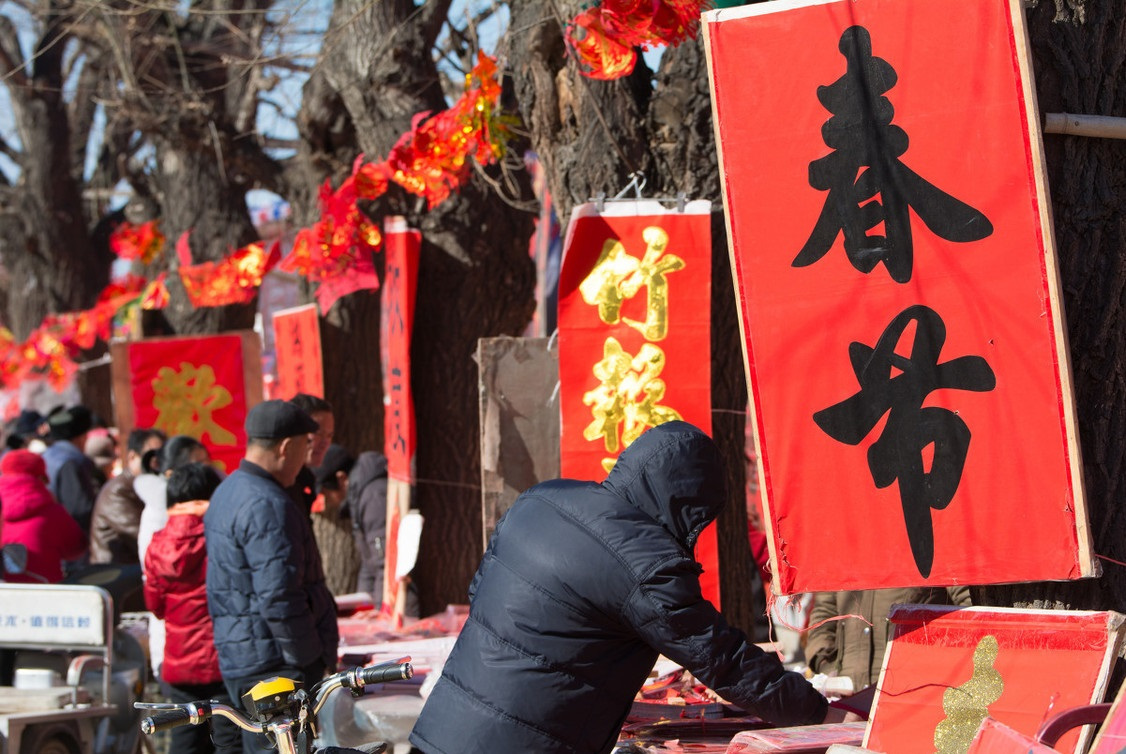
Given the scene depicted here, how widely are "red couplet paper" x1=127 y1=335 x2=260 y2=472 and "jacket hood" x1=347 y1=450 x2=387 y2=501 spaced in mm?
2294

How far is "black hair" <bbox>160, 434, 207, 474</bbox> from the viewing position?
6.94m

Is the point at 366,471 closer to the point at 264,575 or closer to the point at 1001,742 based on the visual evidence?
the point at 264,575

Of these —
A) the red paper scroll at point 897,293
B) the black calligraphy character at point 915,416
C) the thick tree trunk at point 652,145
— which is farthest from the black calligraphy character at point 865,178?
the thick tree trunk at point 652,145

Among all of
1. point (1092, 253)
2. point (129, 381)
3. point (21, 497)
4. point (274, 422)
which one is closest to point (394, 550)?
point (21, 497)

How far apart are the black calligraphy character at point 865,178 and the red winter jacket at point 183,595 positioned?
3127 millimetres

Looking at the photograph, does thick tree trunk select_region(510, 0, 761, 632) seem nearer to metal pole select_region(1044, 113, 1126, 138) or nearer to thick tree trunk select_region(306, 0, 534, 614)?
metal pole select_region(1044, 113, 1126, 138)

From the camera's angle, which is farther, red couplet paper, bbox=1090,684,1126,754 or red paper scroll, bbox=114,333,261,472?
red paper scroll, bbox=114,333,261,472

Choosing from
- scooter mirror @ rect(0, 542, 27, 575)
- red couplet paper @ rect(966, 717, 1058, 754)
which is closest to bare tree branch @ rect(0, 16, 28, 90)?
scooter mirror @ rect(0, 542, 27, 575)

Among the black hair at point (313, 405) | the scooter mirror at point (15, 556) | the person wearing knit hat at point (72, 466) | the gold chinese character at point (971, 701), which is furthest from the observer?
the person wearing knit hat at point (72, 466)

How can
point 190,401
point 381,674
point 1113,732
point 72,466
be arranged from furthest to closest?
point 190,401 → point 72,466 → point 381,674 → point 1113,732

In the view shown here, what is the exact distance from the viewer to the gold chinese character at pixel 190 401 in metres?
10.5

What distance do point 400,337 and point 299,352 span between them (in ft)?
5.92

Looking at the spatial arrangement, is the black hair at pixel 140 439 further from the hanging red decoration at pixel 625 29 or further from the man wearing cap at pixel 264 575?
the hanging red decoration at pixel 625 29

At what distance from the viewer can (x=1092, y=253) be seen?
3461 millimetres
